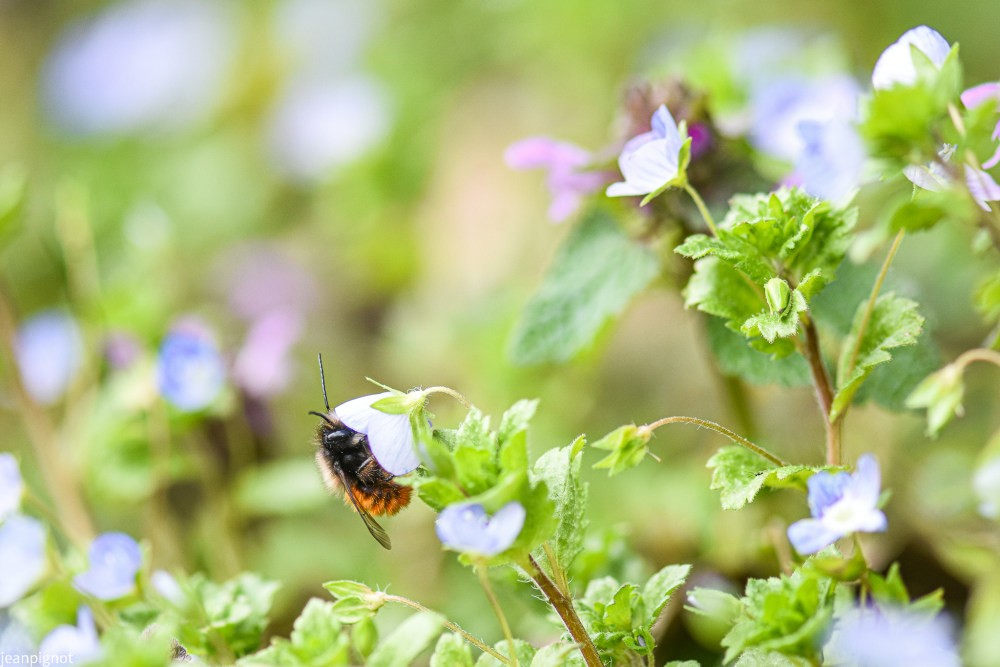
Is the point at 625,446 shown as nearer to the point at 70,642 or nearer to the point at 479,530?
the point at 479,530

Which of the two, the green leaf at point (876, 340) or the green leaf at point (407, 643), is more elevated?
the green leaf at point (876, 340)

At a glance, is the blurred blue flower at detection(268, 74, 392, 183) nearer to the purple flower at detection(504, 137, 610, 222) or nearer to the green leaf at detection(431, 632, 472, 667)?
the purple flower at detection(504, 137, 610, 222)

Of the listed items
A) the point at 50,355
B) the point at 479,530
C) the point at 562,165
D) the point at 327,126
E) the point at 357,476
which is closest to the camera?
the point at 479,530

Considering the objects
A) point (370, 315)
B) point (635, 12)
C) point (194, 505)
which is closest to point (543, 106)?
point (635, 12)

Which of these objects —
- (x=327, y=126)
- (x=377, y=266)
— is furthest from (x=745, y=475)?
(x=327, y=126)

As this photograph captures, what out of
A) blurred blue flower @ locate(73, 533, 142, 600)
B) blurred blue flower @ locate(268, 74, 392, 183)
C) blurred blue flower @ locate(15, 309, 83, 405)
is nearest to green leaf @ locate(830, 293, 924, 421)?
blurred blue flower @ locate(73, 533, 142, 600)

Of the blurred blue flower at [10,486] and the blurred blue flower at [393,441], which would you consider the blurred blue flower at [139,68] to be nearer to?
the blurred blue flower at [10,486]

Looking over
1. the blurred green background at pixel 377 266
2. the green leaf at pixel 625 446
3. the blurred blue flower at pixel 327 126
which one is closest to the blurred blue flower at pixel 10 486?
the blurred green background at pixel 377 266
